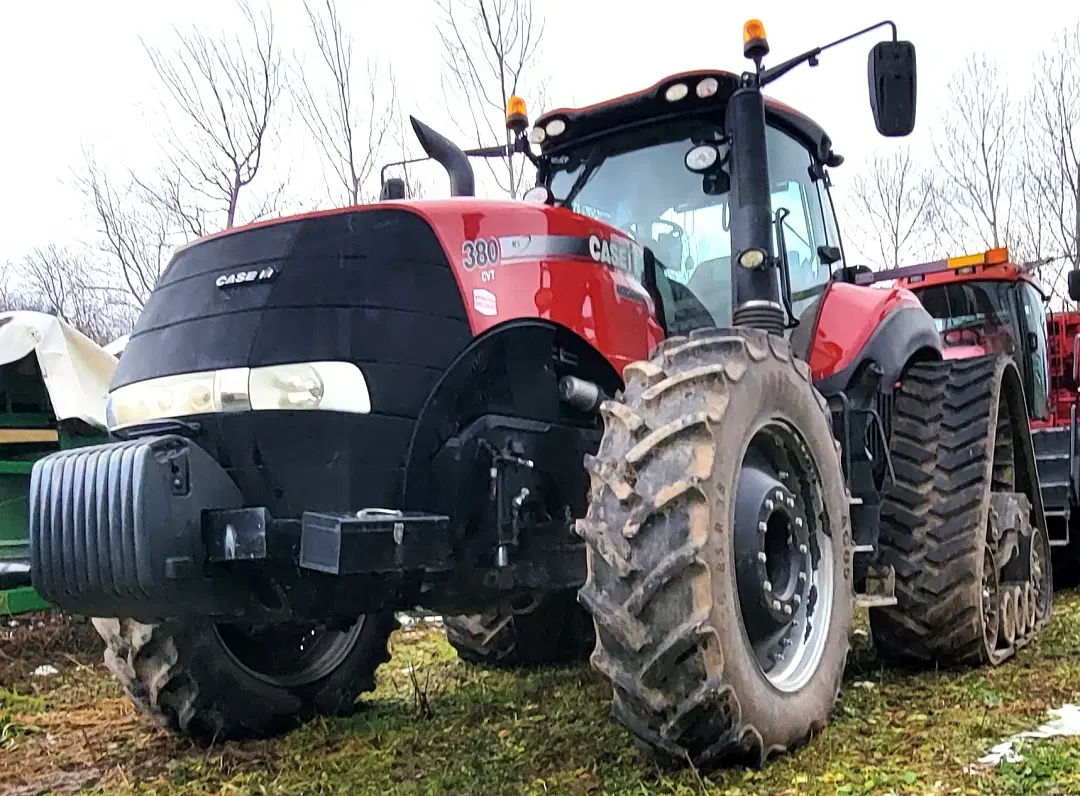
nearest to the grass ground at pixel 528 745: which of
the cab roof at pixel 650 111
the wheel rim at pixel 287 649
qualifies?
the wheel rim at pixel 287 649

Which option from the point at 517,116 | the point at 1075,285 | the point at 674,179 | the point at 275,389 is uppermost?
the point at 517,116

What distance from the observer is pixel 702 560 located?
278 cm

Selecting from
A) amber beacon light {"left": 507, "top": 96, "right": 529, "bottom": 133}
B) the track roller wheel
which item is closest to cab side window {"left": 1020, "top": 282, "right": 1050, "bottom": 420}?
the track roller wheel

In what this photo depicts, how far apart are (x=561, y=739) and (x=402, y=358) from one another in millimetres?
1450

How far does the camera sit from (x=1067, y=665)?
14.5 ft

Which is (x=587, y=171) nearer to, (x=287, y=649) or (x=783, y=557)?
(x=783, y=557)

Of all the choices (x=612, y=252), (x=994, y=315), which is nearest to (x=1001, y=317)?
(x=994, y=315)

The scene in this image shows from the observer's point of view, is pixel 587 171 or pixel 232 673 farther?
pixel 587 171

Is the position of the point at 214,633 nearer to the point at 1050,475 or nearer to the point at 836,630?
the point at 836,630

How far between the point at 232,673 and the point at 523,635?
5.77 feet

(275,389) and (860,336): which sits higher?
(860,336)

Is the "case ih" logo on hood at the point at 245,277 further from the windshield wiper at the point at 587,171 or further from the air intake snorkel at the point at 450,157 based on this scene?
the windshield wiper at the point at 587,171

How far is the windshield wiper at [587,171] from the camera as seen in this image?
4.43m

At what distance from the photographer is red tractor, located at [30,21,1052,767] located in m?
2.84
